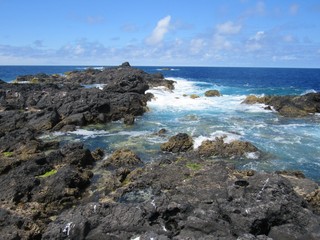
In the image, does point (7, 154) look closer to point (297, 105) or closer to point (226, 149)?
point (226, 149)

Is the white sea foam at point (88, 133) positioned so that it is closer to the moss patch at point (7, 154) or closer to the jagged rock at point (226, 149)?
the moss patch at point (7, 154)

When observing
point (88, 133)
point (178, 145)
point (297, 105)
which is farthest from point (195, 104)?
point (178, 145)

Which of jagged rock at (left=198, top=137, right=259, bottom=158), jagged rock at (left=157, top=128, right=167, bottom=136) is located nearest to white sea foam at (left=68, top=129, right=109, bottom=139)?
jagged rock at (left=157, top=128, right=167, bottom=136)

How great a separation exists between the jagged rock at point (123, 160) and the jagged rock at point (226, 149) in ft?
15.3

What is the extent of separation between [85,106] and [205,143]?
16932mm

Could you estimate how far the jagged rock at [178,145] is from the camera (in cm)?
2478

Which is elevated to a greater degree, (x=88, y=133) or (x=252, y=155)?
(x=252, y=155)

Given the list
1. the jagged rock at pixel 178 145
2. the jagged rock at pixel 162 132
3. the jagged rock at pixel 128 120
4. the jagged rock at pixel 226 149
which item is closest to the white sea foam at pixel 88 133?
the jagged rock at pixel 128 120

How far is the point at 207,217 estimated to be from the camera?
11.4 m

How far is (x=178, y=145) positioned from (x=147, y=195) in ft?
29.2

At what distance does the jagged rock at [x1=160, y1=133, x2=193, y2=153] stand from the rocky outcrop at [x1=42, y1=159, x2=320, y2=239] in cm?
1013

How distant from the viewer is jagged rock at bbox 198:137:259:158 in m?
23.5

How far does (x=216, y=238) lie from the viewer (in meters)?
10.1

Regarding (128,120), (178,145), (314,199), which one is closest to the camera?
(314,199)
